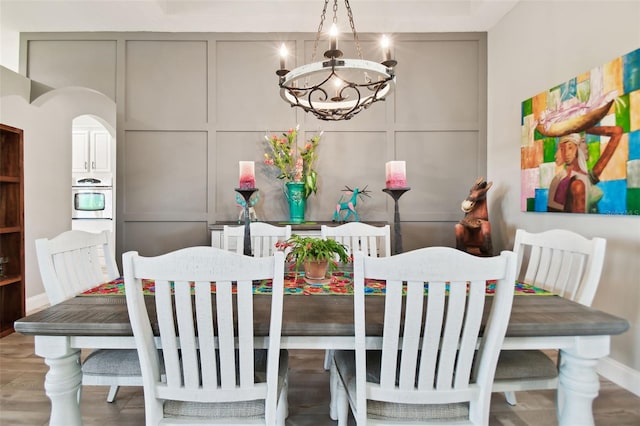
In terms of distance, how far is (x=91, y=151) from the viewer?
4.70 m

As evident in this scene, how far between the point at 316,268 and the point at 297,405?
31.7 inches

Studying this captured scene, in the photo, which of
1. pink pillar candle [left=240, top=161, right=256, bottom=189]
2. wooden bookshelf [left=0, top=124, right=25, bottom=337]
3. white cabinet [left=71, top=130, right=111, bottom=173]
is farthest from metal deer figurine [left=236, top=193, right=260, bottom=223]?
white cabinet [left=71, top=130, right=111, bottom=173]

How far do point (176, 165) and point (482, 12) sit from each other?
333 cm

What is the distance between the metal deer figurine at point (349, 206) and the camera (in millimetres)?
3102

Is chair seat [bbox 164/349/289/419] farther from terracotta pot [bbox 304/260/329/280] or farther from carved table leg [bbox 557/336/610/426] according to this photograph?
carved table leg [bbox 557/336/610/426]

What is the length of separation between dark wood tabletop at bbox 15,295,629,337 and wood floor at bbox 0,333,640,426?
77 centimetres

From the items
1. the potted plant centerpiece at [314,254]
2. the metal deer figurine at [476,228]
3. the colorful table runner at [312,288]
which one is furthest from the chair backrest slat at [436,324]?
the metal deer figurine at [476,228]

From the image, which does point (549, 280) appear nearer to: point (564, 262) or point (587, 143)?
point (564, 262)

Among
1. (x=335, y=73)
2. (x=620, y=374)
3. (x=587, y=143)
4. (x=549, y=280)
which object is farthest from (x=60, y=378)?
(x=587, y=143)

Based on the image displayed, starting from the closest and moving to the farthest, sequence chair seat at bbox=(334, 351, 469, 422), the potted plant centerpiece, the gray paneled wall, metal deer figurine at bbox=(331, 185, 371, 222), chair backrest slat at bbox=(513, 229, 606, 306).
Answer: chair seat at bbox=(334, 351, 469, 422) → chair backrest slat at bbox=(513, 229, 606, 306) → the potted plant centerpiece → metal deer figurine at bbox=(331, 185, 371, 222) → the gray paneled wall

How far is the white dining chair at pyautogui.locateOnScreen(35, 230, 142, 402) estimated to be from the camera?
123 centimetres

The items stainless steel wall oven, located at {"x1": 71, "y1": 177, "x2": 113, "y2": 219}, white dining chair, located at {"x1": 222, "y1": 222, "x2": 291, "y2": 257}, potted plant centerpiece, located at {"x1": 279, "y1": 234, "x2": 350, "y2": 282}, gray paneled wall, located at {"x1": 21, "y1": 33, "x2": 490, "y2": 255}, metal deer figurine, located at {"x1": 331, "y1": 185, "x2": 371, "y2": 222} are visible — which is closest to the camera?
potted plant centerpiece, located at {"x1": 279, "y1": 234, "x2": 350, "y2": 282}

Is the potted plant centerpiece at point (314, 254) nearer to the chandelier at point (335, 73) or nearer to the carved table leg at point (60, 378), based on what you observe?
the chandelier at point (335, 73)

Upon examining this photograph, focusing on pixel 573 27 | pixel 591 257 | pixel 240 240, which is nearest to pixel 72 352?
pixel 240 240
